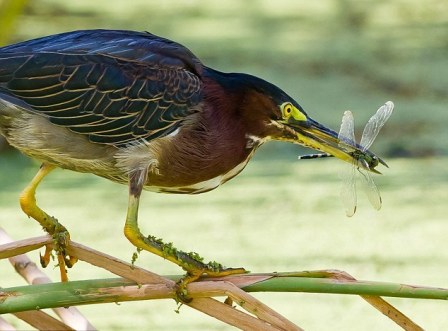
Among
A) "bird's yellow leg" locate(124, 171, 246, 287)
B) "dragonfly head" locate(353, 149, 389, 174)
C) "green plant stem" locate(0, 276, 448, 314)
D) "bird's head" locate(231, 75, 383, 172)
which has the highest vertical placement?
"bird's head" locate(231, 75, 383, 172)

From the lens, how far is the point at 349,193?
1833mm

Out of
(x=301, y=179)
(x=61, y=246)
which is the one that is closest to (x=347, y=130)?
(x=61, y=246)

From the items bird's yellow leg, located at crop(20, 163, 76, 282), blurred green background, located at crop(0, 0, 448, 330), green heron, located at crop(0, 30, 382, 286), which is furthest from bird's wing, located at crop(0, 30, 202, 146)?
blurred green background, located at crop(0, 0, 448, 330)

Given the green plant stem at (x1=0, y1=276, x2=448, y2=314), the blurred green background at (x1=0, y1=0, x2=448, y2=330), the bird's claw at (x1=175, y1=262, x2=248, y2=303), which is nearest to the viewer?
the green plant stem at (x1=0, y1=276, x2=448, y2=314)

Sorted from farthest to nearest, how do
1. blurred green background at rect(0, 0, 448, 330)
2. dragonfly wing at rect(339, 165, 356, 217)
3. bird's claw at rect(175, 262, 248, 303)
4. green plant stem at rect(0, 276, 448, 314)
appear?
blurred green background at rect(0, 0, 448, 330), dragonfly wing at rect(339, 165, 356, 217), bird's claw at rect(175, 262, 248, 303), green plant stem at rect(0, 276, 448, 314)

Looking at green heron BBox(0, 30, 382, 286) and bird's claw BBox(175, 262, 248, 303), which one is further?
green heron BBox(0, 30, 382, 286)

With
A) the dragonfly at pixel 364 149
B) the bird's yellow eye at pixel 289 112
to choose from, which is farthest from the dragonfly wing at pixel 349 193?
the bird's yellow eye at pixel 289 112

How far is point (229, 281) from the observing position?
1603 mm

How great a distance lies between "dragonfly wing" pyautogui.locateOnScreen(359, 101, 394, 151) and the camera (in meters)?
1.89

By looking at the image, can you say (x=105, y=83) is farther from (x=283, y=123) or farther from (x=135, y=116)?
(x=283, y=123)

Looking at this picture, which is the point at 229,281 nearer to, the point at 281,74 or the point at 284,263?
the point at 284,263

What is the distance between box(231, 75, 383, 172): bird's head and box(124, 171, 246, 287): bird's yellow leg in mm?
201

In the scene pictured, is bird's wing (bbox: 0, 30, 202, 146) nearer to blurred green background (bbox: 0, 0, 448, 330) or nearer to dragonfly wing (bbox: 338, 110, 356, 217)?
dragonfly wing (bbox: 338, 110, 356, 217)

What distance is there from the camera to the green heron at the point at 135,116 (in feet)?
6.03
